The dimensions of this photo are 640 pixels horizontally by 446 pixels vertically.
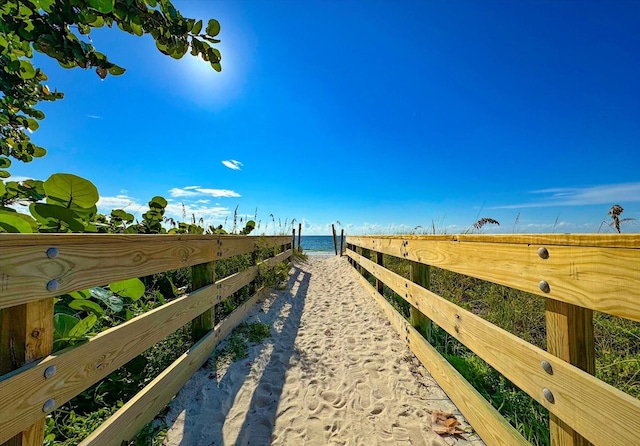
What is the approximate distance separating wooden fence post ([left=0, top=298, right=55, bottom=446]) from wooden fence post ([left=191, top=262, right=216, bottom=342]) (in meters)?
1.70

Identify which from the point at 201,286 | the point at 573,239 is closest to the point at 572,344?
the point at 573,239

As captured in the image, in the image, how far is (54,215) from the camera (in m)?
1.61

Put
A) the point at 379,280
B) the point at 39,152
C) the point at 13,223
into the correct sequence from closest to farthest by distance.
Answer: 1. the point at 13,223
2. the point at 39,152
3. the point at 379,280

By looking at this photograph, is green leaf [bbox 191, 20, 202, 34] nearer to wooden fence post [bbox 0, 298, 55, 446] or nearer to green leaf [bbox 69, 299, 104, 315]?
wooden fence post [bbox 0, 298, 55, 446]

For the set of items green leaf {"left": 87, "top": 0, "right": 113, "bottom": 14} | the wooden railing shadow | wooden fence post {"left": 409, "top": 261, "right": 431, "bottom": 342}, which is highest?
A: green leaf {"left": 87, "top": 0, "right": 113, "bottom": 14}

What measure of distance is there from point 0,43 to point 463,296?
16.6 feet

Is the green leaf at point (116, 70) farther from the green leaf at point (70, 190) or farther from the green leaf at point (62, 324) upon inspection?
the green leaf at point (62, 324)

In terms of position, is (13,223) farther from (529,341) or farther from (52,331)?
(529,341)

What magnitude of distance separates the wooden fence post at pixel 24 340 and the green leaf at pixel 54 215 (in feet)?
2.02

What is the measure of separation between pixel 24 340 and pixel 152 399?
1080 millimetres

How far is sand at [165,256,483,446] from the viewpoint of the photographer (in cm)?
201

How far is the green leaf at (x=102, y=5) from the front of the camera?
3.72 ft

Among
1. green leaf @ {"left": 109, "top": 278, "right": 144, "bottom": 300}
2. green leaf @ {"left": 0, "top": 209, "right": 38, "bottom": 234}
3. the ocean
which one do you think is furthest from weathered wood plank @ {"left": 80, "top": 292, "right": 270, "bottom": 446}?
the ocean

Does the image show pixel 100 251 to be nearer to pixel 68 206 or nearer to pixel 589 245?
pixel 68 206
